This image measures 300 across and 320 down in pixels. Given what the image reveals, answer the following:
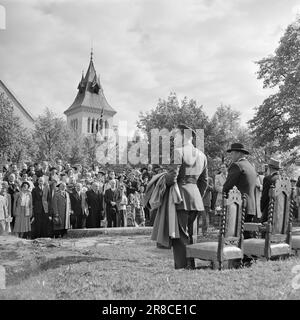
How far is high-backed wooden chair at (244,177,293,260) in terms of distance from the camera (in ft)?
20.0

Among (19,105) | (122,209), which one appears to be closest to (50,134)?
(19,105)

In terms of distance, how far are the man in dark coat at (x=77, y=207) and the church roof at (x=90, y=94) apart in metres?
100

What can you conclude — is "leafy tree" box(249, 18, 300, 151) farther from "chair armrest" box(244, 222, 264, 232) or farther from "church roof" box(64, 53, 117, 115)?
"church roof" box(64, 53, 117, 115)

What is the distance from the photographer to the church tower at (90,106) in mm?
112125

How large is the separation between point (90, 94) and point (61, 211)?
348 feet

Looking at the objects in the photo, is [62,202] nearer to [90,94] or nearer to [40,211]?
[40,211]

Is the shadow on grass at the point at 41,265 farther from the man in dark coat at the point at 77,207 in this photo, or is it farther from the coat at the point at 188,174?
the man in dark coat at the point at 77,207

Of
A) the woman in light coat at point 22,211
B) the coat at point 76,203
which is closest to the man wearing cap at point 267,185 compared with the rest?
the woman in light coat at point 22,211

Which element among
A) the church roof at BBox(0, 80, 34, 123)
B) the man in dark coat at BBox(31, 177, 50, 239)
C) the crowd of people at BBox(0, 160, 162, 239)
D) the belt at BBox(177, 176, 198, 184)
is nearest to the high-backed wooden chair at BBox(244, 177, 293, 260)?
the belt at BBox(177, 176, 198, 184)

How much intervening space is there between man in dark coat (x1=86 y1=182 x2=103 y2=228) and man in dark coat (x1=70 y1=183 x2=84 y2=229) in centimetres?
37

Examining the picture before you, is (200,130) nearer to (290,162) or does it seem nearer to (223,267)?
(290,162)

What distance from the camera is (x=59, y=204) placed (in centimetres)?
1264
